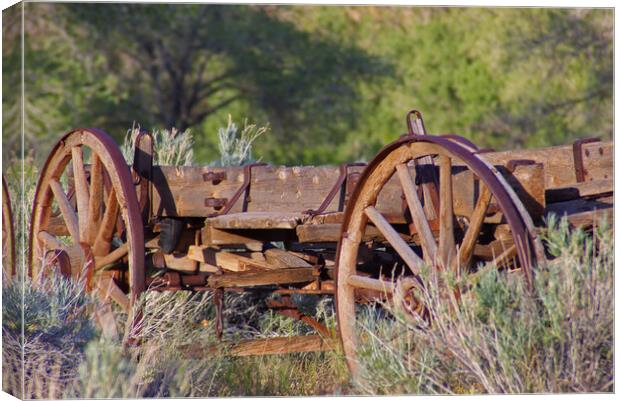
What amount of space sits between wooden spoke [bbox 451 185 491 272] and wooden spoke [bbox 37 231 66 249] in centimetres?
235

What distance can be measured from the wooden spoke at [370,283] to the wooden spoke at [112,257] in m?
1.26

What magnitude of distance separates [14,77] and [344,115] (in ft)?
47.9

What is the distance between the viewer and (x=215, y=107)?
19.4 metres

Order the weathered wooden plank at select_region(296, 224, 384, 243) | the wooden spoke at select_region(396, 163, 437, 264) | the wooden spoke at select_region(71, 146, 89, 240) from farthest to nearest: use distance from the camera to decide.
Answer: the wooden spoke at select_region(71, 146, 89, 240) < the weathered wooden plank at select_region(296, 224, 384, 243) < the wooden spoke at select_region(396, 163, 437, 264)

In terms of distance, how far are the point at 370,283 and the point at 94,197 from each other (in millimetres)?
1631

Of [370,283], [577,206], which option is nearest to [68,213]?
[370,283]

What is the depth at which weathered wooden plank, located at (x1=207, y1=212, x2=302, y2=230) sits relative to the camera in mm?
4629

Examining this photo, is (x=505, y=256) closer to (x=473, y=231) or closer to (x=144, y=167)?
(x=473, y=231)

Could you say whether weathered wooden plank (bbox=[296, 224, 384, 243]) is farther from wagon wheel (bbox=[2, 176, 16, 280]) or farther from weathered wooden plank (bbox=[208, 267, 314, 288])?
wagon wheel (bbox=[2, 176, 16, 280])

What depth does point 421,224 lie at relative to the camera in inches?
165

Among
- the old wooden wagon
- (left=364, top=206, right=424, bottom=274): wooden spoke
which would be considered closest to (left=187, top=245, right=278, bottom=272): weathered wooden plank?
the old wooden wagon

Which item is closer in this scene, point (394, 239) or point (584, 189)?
point (584, 189)

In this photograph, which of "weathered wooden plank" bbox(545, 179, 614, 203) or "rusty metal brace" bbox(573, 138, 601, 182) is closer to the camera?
"weathered wooden plank" bbox(545, 179, 614, 203)

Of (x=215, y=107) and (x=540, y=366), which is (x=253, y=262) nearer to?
(x=540, y=366)
